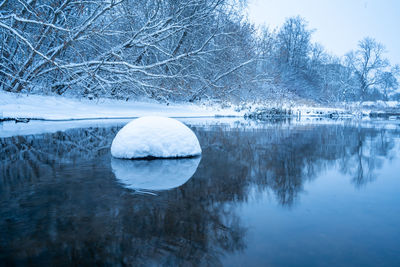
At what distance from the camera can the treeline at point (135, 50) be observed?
14.5 meters

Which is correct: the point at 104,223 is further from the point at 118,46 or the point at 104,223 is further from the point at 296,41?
the point at 296,41

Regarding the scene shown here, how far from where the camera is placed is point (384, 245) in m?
2.55

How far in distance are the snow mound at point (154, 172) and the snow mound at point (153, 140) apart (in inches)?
7.1

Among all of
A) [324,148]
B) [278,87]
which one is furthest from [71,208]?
[278,87]

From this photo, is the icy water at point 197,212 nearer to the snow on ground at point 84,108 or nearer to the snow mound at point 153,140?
the snow mound at point 153,140

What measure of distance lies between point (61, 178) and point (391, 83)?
195 feet

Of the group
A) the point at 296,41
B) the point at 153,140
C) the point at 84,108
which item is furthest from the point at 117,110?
the point at 296,41

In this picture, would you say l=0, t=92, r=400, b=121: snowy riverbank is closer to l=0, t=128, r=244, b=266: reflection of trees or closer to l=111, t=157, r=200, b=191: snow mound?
l=111, t=157, r=200, b=191: snow mound

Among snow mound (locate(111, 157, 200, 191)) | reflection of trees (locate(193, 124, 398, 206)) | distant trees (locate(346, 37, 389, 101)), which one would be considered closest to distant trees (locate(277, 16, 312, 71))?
distant trees (locate(346, 37, 389, 101))

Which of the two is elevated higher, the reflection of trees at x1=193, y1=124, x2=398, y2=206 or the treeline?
the treeline

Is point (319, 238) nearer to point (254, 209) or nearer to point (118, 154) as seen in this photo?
point (254, 209)

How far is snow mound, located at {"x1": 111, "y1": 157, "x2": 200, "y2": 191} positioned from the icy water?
0.06 ft

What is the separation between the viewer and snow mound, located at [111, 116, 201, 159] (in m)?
6.01

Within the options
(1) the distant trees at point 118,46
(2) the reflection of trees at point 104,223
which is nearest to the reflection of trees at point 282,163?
(2) the reflection of trees at point 104,223
